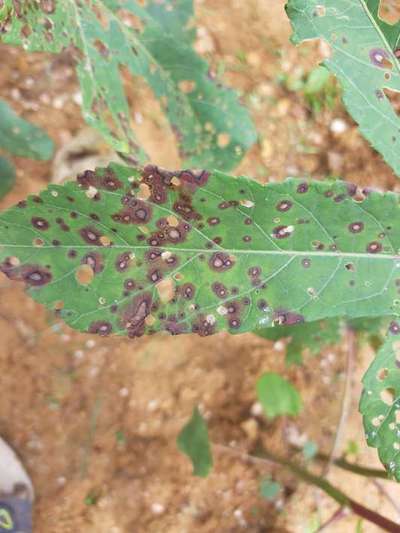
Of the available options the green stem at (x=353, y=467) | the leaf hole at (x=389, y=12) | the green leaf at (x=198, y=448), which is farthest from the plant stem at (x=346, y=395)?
the leaf hole at (x=389, y=12)

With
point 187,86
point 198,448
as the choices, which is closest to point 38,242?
point 187,86

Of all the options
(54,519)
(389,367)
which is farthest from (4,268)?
(54,519)

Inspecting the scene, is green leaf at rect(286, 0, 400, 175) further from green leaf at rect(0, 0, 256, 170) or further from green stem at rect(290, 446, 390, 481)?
green stem at rect(290, 446, 390, 481)

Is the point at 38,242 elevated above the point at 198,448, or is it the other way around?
the point at 38,242

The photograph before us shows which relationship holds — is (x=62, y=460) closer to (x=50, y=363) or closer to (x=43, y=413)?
(x=43, y=413)

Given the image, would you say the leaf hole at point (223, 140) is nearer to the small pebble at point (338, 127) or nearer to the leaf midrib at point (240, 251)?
the leaf midrib at point (240, 251)

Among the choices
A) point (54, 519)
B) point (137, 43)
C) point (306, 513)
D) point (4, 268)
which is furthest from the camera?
point (306, 513)

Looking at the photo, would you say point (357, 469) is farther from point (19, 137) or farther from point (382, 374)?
point (19, 137)
